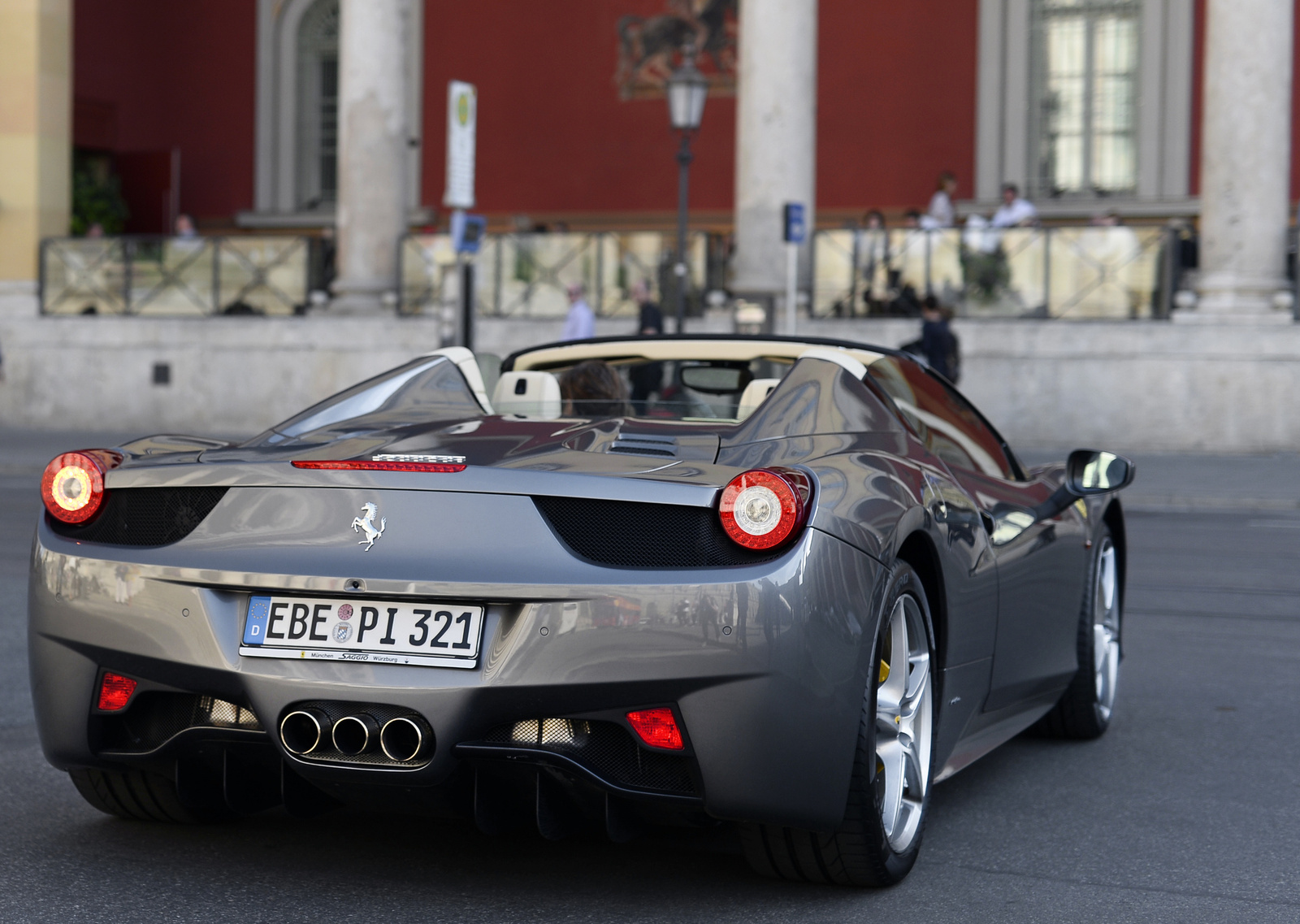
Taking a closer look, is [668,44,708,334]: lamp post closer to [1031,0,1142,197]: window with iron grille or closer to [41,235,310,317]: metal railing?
[41,235,310,317]: metal railing

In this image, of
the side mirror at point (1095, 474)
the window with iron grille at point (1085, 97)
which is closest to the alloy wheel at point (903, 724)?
the side mirror at point (1095, 474)

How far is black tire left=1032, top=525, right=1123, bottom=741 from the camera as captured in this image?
5.70m

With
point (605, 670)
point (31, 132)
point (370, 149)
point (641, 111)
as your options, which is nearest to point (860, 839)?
point (605, 670)

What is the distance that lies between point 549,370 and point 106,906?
239 centimetres

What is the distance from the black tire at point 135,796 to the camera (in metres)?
4.31

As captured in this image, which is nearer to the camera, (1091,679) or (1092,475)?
(1092,475)

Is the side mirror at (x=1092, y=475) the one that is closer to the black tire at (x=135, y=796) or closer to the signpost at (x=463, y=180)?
the black tire at (x=135, y=796)

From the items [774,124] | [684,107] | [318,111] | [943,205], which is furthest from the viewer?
[318,111]

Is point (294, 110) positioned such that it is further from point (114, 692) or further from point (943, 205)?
point (114, 692)

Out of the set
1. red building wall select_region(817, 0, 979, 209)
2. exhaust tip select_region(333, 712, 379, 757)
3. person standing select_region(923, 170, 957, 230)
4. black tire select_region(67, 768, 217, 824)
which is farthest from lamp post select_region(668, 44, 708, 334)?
exhaust tip select_region(333, 712, 379, 757)

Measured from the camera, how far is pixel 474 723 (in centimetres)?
348

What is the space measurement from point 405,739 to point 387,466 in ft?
1.93

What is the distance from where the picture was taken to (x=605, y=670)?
11.4 ft

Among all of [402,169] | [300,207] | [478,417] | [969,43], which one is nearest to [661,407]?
[478,417]
